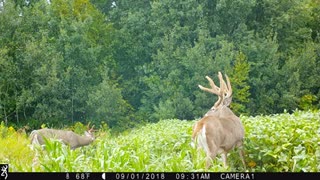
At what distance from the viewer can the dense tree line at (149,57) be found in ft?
70.1

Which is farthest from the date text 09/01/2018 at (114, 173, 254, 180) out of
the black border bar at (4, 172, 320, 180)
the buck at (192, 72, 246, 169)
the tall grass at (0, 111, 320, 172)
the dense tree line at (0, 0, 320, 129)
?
the dense tree line at (0, 0, 320, 129)

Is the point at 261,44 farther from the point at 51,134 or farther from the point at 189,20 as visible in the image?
the point at 51,134

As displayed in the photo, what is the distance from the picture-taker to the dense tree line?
21359 mm

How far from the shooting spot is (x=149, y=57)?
27312 millimetres

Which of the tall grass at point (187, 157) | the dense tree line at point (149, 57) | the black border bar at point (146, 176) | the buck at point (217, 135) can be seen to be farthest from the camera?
the dense tree line at point (149, 57)

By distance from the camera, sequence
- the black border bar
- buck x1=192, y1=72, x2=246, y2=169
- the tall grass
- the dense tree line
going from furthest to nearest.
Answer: the dense tree line < buck x1=192, y1=72, x2=246, y2=169 < the tall grass < the black border bar

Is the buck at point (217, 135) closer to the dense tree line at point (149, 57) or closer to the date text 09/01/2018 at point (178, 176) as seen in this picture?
the date text 09/01/2018 at point (178, 176)

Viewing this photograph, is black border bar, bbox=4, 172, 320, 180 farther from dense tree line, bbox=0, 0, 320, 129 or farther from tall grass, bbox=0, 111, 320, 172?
dense tree line, bbox=0, 0, 320, 129

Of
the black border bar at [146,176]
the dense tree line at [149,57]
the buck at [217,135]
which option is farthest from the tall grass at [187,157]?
the dense tree line at [149,57]

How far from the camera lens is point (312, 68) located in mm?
25766

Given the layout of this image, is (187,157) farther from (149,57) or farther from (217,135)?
(149,57)

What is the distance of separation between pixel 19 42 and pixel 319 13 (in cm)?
1570

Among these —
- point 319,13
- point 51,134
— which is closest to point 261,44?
point 319,13

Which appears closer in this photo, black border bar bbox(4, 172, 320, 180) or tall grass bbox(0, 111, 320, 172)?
black border bar bbox(4, 172, 320, 180)
